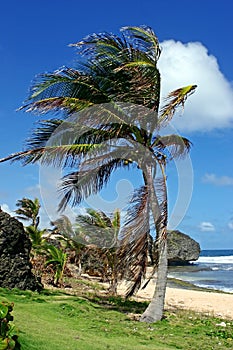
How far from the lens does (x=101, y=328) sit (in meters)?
9.87

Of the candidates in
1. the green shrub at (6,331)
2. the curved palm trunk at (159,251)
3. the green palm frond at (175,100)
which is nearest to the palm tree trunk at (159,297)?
the curved palm trunk at (159,251)

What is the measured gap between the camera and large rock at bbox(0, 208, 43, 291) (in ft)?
43.9

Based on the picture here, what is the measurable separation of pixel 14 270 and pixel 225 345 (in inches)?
253

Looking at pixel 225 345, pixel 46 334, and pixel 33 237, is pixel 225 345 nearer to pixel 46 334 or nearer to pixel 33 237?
pixel 46 334

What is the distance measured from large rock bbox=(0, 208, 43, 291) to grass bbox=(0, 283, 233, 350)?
46 cm

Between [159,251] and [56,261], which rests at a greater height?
[159,251]

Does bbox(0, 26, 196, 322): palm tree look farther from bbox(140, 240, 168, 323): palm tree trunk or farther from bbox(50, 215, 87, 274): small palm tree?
bbox(50, 215, 87, 274): small palm tree

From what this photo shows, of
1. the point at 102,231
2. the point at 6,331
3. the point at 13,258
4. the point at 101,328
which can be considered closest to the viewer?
the point at 6,331

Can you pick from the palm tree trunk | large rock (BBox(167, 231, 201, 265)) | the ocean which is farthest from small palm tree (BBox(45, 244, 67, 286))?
large rock (BBox(167, 231, 201, 265))

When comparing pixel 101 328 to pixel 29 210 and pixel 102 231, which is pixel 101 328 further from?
pixel 29 210

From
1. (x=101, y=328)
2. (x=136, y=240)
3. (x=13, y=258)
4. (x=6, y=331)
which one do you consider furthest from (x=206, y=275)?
(x=6, y=331)

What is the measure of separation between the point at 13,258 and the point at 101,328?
4717mm

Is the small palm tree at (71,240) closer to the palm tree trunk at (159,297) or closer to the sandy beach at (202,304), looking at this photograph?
the sandy beach at (202,304)

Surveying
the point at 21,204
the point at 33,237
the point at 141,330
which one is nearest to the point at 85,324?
the point at 141,330
